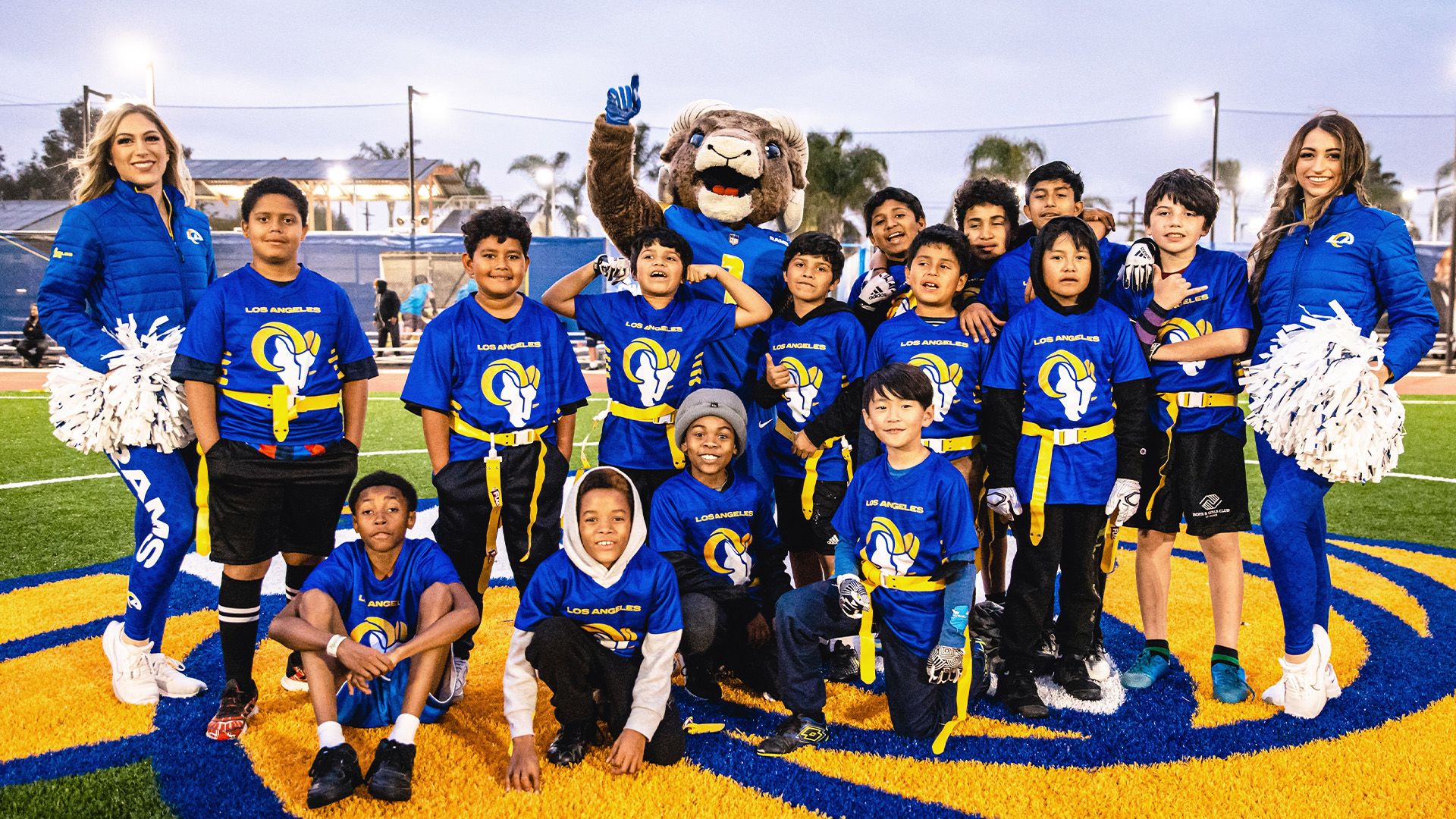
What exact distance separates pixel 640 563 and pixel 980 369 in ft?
4.75

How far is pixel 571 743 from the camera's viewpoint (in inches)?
112

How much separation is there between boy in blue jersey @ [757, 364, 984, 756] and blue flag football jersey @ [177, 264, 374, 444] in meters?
1.73

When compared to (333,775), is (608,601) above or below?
above

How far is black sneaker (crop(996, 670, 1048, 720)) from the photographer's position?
3.16 m

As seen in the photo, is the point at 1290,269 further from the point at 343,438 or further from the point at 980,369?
the point at 343,438

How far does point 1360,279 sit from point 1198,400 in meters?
0.64

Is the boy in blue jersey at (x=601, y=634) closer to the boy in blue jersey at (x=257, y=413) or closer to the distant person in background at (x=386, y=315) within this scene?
the boy in blue jersey at (x=257, y=413)

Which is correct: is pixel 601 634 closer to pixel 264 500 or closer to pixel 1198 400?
pixel 264 500

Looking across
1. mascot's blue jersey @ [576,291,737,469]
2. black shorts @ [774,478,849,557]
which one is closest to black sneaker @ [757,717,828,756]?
black shorts @ [774,478,849,557]

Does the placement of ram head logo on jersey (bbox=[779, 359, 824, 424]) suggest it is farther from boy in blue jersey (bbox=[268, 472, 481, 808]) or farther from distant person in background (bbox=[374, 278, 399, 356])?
distant person in background (bbox=[374, 278, 399, 356])

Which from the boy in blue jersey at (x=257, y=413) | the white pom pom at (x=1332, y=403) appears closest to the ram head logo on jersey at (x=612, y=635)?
the boy in blue jersey at (x=257, y=413)

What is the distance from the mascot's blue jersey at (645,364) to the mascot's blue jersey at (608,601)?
2.27 ft

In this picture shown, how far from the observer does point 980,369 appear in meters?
3.49

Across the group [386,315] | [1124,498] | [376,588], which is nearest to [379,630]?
[376,588]
